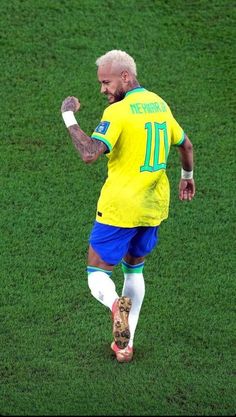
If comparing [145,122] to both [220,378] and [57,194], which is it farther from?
[57,194]

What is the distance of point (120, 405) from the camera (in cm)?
682

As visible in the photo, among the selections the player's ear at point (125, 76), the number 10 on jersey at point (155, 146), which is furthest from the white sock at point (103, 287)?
the player's ear at point (125, 76)

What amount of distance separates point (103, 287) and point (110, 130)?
3.34 ft

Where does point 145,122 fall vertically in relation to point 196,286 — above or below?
above

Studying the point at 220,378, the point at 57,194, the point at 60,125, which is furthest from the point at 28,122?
the point at 220,378

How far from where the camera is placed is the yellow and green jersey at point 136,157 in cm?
702

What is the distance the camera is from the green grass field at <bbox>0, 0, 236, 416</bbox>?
7125 millimetres

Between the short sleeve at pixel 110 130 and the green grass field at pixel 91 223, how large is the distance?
1452 mm

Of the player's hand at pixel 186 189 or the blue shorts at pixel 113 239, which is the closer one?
the blue shorts at pixel 113 239

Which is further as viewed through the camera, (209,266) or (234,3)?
(234,3)

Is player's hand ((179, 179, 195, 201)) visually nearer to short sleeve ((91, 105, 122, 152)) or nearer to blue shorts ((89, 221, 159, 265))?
blue shorts ((89, 221, 159, 265))

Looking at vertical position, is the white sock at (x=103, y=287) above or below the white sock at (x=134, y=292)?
above

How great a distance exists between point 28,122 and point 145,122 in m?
3.55

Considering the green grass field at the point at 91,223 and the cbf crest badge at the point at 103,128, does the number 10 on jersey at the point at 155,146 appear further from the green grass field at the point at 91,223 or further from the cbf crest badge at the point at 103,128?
the green grass field at the point at 91,223
